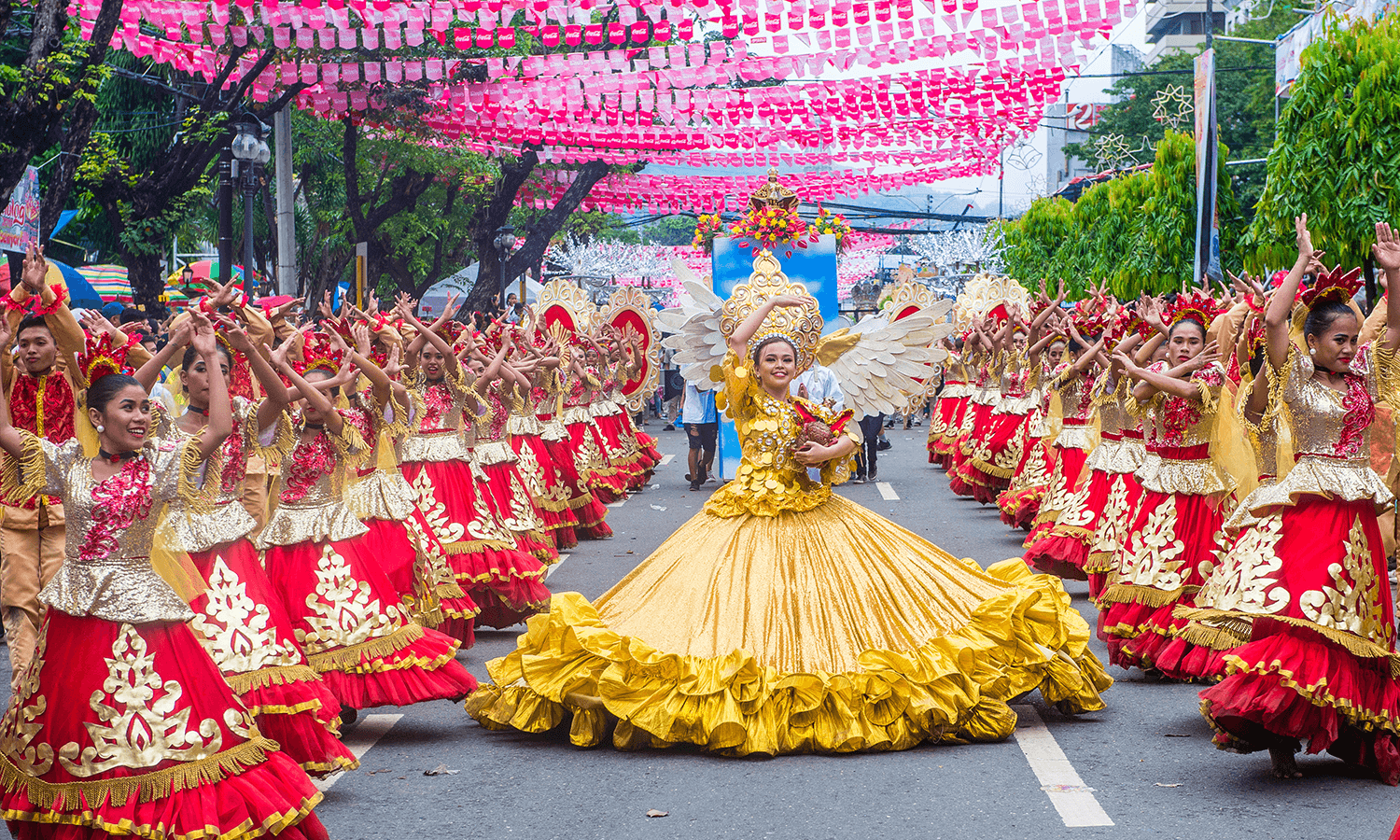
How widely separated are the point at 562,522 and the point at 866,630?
7411mm

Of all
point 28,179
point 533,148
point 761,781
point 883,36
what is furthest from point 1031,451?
point 28,179

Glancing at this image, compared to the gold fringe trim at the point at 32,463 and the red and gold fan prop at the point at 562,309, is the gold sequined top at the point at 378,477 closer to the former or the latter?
the gold fringe trim at the point at 32,463

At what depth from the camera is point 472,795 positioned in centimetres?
583

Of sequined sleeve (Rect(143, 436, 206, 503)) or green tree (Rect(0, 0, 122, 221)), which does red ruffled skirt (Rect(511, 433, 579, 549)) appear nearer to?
green tree (Rect(0, 0, 122, 221))

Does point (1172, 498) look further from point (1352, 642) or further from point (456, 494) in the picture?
point (456, 494)

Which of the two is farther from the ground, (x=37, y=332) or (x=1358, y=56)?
(x=1358, y=56)

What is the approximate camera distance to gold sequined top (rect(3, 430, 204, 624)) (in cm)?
461

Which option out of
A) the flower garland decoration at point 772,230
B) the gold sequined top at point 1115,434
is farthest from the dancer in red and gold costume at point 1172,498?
the flower garland decoration at point 772,230

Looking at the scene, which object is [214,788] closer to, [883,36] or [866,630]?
[866,630]

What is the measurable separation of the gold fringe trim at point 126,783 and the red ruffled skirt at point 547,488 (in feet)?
27.4

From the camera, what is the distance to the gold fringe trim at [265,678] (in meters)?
5.54

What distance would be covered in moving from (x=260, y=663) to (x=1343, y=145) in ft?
33.5

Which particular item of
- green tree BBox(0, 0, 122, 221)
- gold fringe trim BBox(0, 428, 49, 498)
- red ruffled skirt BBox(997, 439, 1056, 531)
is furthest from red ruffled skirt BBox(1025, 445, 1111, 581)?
green tree BBox(0, 0, 122, 221)

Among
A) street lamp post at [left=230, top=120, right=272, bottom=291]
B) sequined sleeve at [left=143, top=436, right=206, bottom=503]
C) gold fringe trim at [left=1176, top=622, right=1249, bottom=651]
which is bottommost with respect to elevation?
gold fringe trim at [left=1176, top=622, right=1249, bottom=651]
